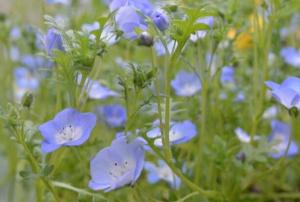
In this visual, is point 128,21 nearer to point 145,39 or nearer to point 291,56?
point 145,39

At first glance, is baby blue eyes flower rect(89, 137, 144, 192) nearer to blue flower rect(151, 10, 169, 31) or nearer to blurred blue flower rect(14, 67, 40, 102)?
blue flower rect(151, 10, 169, 31)

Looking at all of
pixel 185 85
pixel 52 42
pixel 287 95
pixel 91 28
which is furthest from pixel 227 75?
pixel 52 42

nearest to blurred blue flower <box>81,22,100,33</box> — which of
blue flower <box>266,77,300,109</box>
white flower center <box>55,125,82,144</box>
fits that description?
white flower center <box>55,125,82,144</box>

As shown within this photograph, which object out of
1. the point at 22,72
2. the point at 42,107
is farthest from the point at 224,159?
the point at 22,72

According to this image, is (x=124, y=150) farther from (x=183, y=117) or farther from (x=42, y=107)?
(x=42, y=107)

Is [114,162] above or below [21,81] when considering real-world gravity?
above

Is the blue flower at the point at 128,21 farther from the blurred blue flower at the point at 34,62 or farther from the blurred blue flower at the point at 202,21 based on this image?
the blurred blue flower at the point at 34,62
